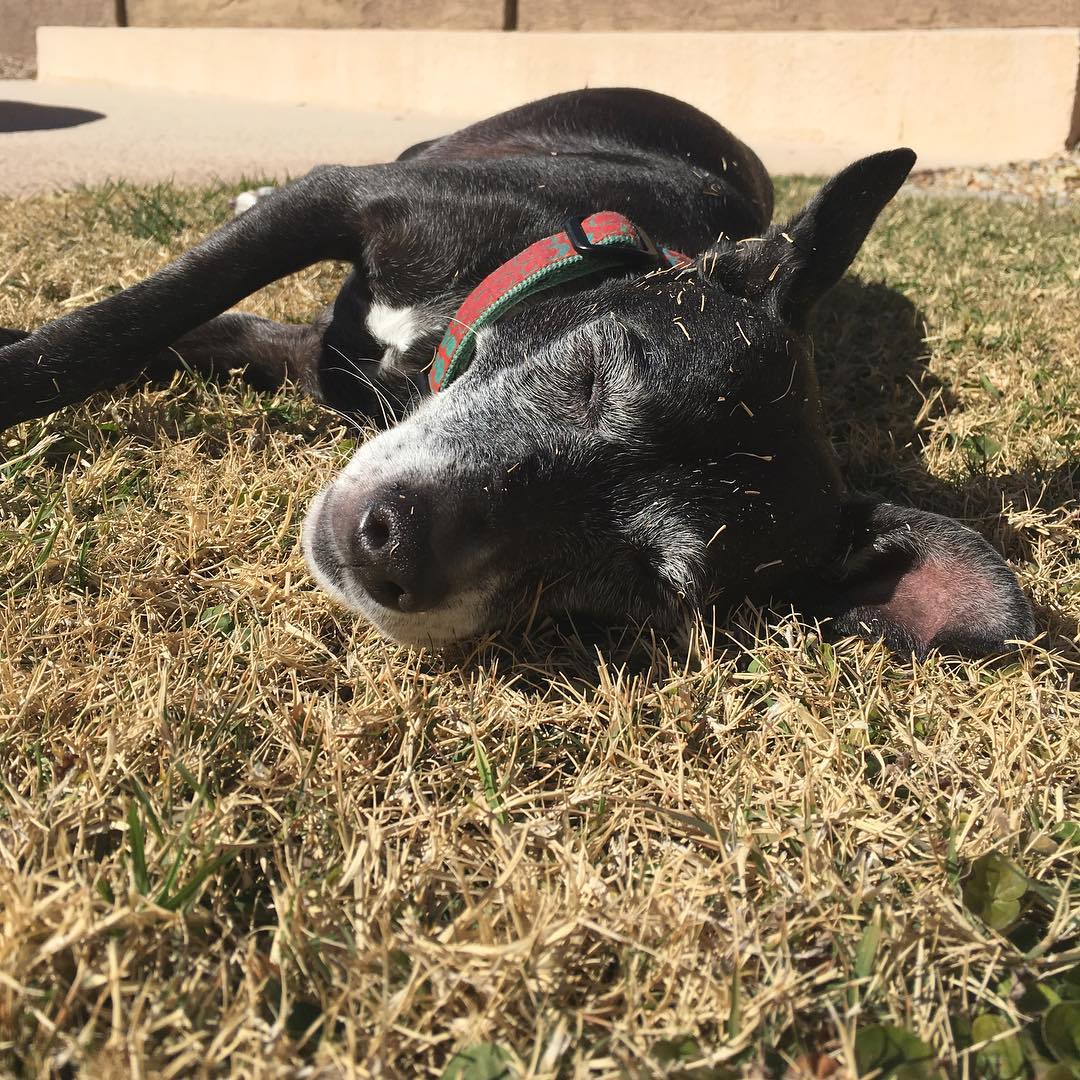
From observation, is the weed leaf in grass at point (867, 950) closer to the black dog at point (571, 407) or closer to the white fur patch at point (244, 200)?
the black dog at point (571, 407)

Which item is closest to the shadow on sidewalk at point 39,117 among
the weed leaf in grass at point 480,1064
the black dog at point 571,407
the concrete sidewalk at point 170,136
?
the concrete sidewalk at point 170,136

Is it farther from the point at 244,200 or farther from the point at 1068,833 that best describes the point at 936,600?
the point at 244,200

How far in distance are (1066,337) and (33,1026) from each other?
3.98m

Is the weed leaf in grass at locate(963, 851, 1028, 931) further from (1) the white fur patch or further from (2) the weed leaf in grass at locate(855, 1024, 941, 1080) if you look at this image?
(1) the white fur patch

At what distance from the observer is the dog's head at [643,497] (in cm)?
190

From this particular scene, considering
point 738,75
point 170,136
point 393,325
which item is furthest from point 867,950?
point 738,75

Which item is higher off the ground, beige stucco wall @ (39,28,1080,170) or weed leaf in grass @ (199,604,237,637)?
beige stucco wall @ (39,28,1080,170)

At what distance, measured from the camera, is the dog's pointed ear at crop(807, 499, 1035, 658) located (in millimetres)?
2008

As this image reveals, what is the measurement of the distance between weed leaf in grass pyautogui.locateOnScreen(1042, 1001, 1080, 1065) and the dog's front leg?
92.9 inches

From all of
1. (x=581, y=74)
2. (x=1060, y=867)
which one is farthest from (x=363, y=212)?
(x=581, y=74)

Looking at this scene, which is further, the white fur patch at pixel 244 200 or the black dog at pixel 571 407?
the white fur patch at pixel 244 200

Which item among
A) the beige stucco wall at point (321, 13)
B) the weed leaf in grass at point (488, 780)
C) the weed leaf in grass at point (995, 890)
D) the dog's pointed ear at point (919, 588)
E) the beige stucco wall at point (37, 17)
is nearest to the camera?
the weed leaf in grass at point (995, 890)

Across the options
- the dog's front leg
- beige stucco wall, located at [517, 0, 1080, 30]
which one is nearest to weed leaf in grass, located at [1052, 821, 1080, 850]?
the dog's front leg

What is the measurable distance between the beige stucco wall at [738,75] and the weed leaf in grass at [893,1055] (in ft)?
28.7
